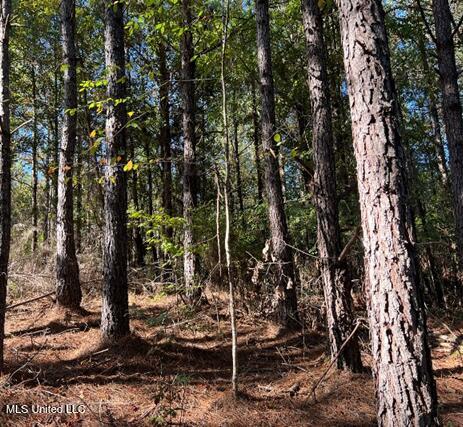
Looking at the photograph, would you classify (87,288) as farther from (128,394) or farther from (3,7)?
(3,7)

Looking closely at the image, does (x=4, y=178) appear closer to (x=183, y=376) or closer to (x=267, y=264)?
(x=183, y=376)

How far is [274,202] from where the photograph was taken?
799 cm

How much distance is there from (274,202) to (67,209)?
4375mm

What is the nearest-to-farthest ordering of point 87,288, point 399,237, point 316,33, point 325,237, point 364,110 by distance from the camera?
point 399,237, point 364,110, point 325,237, point 316,33, point 87,288

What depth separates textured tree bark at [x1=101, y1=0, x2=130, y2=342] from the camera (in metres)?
6.30

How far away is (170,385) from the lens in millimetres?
4820

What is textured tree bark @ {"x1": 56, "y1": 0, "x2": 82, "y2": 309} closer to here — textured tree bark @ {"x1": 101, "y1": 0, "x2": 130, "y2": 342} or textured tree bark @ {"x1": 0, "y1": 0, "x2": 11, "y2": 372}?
textured tree bark @ {"x1": 101, "y1": 0, "x2": 130, "y2": 342}

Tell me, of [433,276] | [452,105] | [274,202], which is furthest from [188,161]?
[433,276]

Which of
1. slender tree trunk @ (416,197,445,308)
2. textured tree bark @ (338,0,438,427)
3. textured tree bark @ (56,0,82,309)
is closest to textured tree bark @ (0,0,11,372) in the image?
textured tree bark @ (56,0,82,309)

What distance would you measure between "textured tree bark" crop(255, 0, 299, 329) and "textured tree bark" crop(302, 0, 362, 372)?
7.70 feet

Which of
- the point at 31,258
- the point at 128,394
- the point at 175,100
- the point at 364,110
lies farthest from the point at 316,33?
the point at 175,100

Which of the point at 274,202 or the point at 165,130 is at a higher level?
the point at 165,130

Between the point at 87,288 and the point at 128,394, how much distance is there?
19.5 feet

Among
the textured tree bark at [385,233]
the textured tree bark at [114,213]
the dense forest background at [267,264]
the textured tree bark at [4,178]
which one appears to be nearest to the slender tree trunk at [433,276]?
the dense forest background at [267,264]
